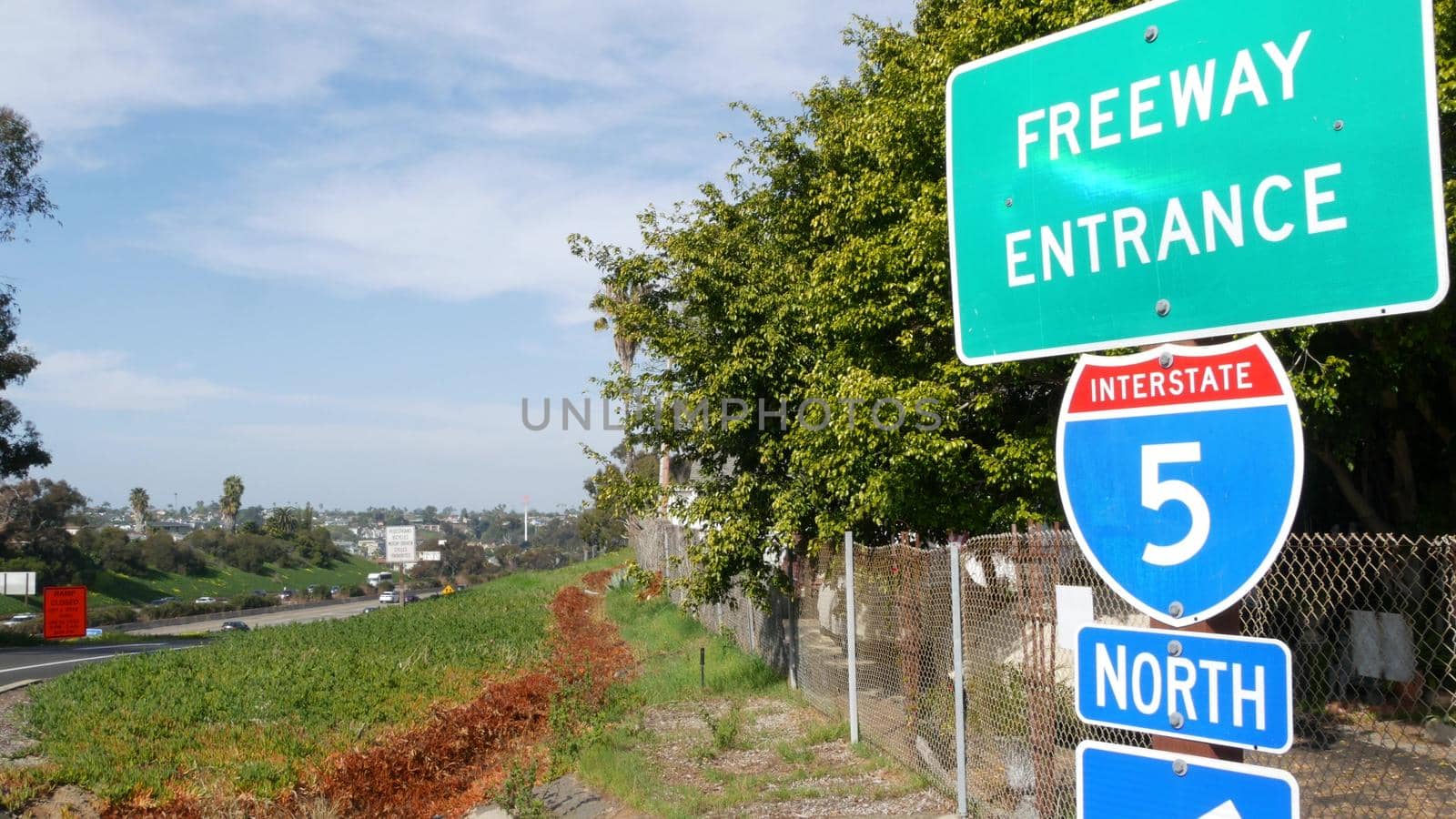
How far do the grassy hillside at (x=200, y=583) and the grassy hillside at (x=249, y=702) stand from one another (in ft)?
181

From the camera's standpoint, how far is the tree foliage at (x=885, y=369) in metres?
11.1

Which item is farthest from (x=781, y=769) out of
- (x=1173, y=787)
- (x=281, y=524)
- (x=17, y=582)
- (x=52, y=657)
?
(x=281, y=524)

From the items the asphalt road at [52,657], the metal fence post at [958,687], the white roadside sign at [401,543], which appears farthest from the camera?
the white roadside sign at [401,543]

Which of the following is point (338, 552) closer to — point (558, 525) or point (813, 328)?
point (558, 525)

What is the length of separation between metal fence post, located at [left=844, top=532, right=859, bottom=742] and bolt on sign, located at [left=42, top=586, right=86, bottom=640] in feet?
123

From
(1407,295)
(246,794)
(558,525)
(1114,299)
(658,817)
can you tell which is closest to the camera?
(1407,295)

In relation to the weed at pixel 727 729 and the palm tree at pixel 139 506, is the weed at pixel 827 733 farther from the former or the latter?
the palm tree at pixel 139 506

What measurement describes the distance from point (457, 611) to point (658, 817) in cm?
2410

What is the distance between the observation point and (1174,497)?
2.21 metres

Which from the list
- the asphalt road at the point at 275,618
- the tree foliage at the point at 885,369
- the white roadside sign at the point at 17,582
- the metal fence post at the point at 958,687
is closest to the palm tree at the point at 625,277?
the tree foliage at the point at 885,369

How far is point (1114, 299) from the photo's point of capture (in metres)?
2.46

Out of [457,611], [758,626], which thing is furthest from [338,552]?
[758,626]

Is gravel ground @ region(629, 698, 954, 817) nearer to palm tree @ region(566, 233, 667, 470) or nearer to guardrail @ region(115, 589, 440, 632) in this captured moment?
palm tree @ region(566, 233, 667, 470)

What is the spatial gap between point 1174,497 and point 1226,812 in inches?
23.8
